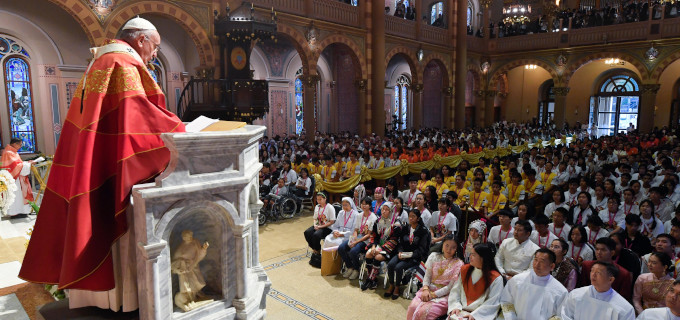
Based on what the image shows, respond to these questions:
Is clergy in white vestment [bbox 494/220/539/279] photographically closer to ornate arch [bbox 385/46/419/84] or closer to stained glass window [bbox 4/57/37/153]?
stained glass window [bbox 4/57/37/153]

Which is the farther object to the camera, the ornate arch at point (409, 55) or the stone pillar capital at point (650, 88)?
the stone pillar capital at point (650, 88)

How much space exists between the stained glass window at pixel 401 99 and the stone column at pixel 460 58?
3121 millimetres

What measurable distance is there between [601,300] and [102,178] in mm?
4060

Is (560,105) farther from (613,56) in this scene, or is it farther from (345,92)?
(345,92)

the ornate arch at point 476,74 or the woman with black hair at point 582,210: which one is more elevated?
the ornate arch at point 476,74

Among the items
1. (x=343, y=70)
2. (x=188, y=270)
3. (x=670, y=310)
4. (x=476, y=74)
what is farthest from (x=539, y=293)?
(x=476, y=74)

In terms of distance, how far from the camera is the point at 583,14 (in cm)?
2461

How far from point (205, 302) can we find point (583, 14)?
27953 mm

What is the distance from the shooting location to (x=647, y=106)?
23.5m

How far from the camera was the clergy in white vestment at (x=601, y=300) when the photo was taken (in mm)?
3730

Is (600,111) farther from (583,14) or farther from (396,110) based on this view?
(396,110)

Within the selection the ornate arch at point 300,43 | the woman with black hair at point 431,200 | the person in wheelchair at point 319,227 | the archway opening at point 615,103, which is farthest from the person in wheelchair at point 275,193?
the archway opening at point 615,103

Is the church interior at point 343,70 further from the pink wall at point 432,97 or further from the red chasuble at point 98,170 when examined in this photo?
the red chasuble at point 98,170

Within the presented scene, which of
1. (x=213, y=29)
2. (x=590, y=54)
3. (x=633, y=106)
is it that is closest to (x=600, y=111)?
(x=633, y=106)
